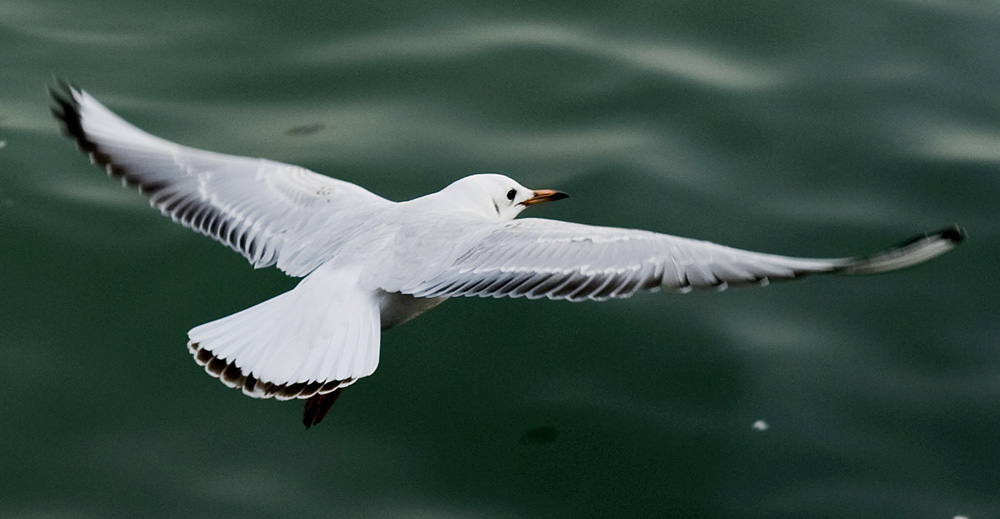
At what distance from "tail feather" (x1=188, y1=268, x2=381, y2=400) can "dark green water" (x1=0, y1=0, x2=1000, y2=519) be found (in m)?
0.50

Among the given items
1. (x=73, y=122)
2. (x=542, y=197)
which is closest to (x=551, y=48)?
(x=542, y=197)

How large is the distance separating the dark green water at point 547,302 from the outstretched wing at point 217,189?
19.1 inches

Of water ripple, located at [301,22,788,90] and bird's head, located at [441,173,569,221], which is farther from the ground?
water ripple, located at [301,22,788,90]

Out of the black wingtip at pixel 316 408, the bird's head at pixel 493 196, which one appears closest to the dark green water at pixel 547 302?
the black wingtip at pixel 316 408

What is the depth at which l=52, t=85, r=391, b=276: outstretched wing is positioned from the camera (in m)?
4.49

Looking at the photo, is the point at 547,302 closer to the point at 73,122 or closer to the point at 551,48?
the point at 73,122

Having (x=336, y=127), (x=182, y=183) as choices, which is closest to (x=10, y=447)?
(x=182, y=183)

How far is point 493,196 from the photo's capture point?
484cm

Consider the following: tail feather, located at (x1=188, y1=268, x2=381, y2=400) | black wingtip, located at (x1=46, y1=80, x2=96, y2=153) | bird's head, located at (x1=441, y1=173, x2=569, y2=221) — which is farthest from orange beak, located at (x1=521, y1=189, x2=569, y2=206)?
black wingtip, located at (x1=46, y1=80, x2=96, y2=153)

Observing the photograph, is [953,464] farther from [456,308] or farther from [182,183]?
[182,183]

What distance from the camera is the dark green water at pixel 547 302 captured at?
4.29m

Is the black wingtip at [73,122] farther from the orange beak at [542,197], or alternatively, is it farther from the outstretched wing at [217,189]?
the orange beak at [542,197]

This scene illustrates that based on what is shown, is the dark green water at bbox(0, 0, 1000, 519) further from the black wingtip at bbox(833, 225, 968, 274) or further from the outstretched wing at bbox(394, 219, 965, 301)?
the black wingtip at bbox(833, 225, 968, 274)

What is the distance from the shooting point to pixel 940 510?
421 centimetres
